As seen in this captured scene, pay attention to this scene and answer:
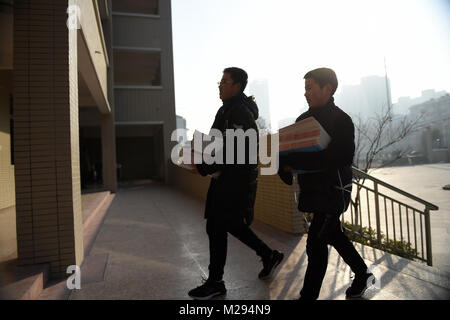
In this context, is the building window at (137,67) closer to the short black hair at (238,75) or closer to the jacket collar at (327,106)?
the short black hair at (238,75)

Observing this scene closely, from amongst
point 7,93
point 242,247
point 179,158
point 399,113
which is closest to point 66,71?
point 179,158

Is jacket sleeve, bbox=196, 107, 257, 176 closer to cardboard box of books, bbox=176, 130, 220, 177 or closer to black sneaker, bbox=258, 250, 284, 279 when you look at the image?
cardboard box of books, bbox=176, 130, 220, 177

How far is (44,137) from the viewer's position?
110 inches

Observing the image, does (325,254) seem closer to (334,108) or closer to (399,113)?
(334,108)

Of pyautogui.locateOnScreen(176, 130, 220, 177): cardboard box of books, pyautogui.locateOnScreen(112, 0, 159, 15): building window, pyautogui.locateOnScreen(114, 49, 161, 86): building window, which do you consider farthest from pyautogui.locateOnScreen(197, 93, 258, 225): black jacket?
pyautogui.locateOnScreen(112, 0, 159, 15): building window

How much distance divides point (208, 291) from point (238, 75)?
165cm

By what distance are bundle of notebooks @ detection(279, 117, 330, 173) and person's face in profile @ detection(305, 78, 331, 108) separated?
9.3 inches

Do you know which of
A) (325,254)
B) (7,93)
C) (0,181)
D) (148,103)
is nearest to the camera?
(325,254)

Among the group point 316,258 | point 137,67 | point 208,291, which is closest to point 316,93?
point 316,258

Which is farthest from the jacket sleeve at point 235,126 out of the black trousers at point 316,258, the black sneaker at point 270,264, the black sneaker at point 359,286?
the black sneaker at point 359,286

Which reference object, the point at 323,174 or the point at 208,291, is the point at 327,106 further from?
the point at 208,291

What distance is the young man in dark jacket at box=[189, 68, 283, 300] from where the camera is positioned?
227 centimetres
